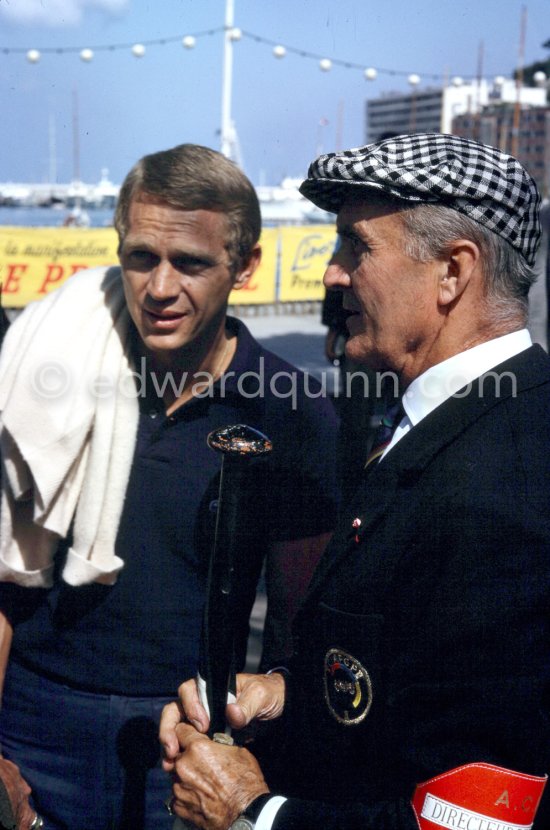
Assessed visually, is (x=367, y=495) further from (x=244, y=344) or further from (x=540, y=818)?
(x=244, y=344)

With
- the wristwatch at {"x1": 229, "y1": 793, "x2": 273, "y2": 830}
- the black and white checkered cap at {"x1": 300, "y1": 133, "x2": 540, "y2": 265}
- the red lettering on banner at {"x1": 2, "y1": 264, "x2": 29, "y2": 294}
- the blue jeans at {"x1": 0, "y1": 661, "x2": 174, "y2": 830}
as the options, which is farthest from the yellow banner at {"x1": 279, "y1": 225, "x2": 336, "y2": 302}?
the wristwatch at {"x1": 229, "y1": 793, "x2": 273, "y2": 830}

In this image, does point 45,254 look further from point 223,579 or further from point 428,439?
point 428,439

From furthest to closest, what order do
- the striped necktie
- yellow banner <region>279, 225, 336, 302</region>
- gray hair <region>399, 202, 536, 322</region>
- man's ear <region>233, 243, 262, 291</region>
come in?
1. yellow banner <region>279, 225, 336, 302</region>
2. man's ear <region>233, 243, 262, 291</region>
3. the striped necktie
4. gray hair <region>399, 202, 536, 322</region>

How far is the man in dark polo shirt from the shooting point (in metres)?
1.93

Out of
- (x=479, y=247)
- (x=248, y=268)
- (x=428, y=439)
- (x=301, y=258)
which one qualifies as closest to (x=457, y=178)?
(x=479, y=247)

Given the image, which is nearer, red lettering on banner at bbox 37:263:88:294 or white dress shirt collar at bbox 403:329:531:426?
white dress shirt collar at bbox 403:329:531:426

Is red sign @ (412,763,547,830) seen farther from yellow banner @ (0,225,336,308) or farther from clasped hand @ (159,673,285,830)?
yellow banner @ (0,225,336,308)

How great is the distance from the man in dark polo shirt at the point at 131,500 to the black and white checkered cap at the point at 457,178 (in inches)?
26.1

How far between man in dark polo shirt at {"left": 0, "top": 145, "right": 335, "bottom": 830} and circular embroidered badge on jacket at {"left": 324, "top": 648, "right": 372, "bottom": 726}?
525mm

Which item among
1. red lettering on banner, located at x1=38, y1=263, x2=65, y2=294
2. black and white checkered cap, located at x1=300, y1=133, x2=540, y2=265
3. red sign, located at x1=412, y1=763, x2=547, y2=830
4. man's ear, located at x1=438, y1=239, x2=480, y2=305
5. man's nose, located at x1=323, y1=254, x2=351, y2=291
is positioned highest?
black and white checkered cap, located at x1=300, y1=133, x2=540, y2=265

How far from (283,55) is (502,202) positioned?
5.69 feet

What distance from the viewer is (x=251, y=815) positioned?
1370 millimetres

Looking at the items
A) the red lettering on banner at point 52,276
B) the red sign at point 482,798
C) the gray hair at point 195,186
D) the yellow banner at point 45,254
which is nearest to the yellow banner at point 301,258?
the yellow banner at point 45,254

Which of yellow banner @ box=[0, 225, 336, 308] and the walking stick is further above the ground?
the walking stick
